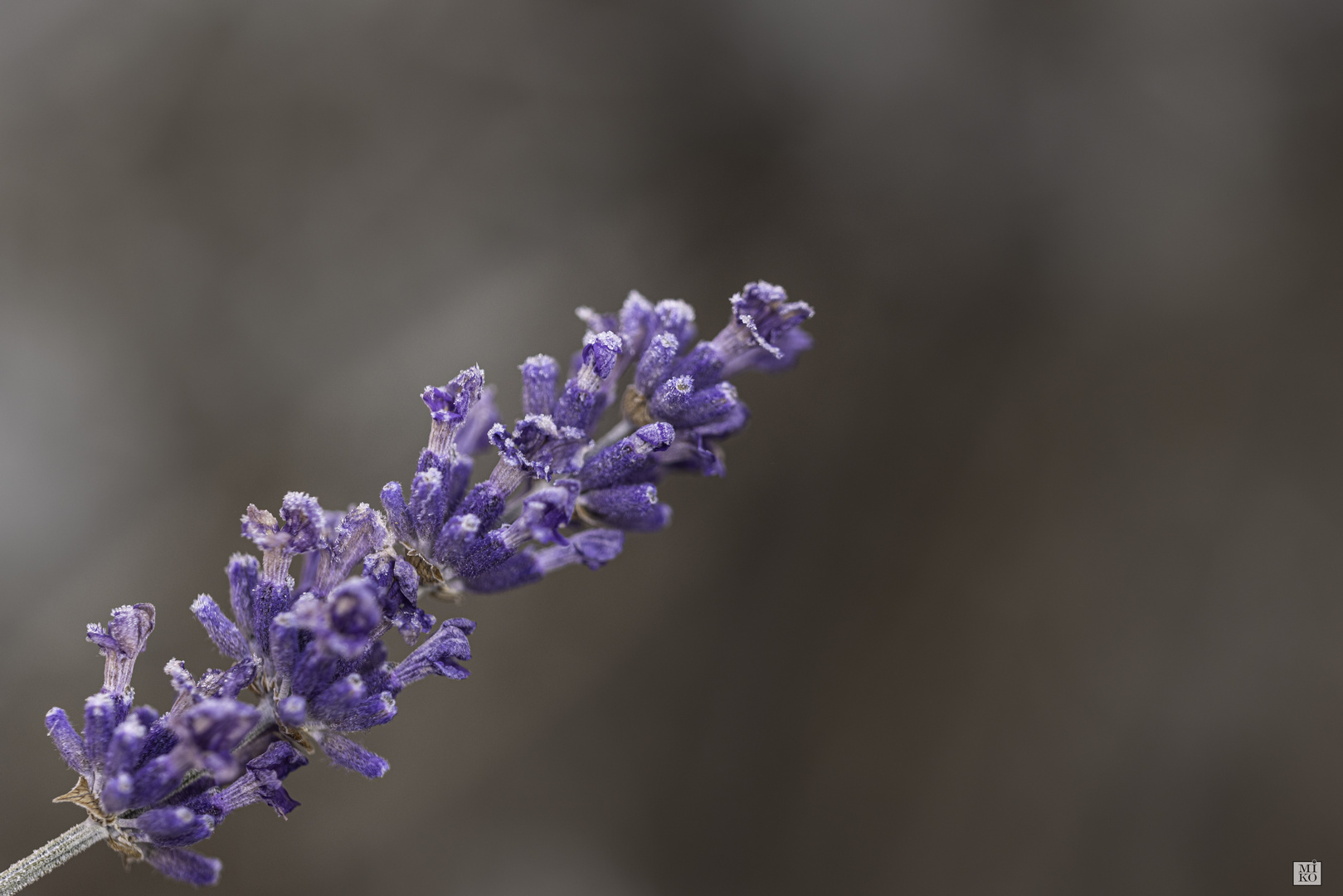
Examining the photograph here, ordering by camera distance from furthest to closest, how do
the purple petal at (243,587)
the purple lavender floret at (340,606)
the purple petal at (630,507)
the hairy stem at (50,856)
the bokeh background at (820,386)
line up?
the bokeh background at (820,386) < the purple petal at (630,507) < the purple petal at (243,587) < the purple lavender floret at (340,606) < the hairy stem at (50,856)

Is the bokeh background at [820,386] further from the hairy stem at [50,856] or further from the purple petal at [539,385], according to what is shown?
the hairy stem at [50,856]

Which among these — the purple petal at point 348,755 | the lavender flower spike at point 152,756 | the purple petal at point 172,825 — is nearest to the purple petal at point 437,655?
the purple petal at point 348,755

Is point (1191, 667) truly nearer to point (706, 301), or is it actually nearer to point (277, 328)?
point (706, 301)

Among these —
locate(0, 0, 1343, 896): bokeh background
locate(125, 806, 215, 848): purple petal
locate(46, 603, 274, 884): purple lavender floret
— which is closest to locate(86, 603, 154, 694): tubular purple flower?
locate(46, 603, 274, 884): purple lavender floret

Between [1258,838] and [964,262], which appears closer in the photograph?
[1258,838]

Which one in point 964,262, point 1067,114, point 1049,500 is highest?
point 1067,114

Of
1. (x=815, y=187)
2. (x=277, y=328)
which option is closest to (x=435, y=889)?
(x=277, y=328)

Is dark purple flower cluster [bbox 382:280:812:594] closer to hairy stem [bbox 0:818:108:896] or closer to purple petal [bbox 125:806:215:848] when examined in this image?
purple petal [bbox 125:806:215:848]
